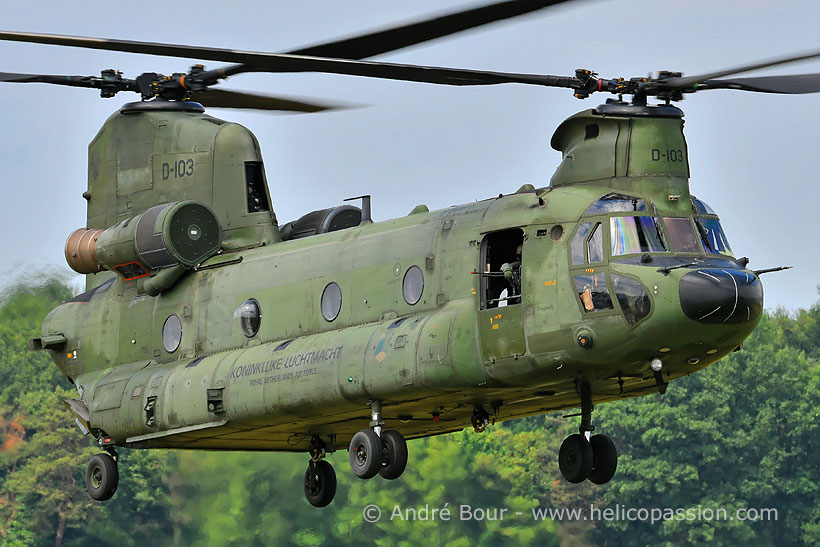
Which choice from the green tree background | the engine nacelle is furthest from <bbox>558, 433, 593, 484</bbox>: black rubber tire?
the green tree background

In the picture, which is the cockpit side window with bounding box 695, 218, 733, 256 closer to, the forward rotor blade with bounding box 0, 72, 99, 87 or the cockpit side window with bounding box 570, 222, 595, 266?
the cockpit side window with bounding box 570, 222, 595, 266

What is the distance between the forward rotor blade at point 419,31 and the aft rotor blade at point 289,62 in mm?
403

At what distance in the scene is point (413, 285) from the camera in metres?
28.3

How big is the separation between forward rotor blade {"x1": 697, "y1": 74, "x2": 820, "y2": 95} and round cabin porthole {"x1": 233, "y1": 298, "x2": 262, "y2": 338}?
326 inches

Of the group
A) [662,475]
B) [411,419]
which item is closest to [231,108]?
[411,419]

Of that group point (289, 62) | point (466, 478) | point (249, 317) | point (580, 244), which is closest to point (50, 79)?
→ point (249, 317)

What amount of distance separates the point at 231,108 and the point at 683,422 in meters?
44.0

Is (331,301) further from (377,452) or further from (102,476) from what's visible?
(102,476)

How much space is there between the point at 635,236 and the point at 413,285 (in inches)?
148

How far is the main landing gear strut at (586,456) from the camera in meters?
28.2

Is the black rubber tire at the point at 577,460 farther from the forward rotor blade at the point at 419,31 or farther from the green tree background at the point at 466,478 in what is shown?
the green tree background at the point at 466,478

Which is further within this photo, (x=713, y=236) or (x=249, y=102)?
(x=249, y=102)

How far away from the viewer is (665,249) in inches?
1038

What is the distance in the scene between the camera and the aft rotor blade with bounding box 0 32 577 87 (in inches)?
1011
